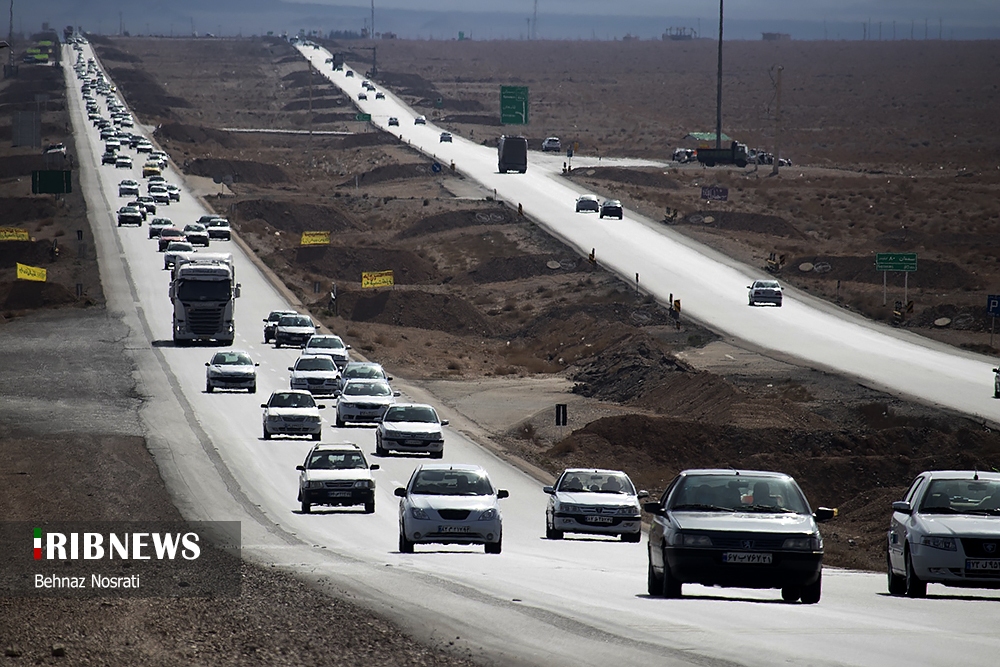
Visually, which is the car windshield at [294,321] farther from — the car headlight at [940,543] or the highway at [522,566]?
the car headlight at [940,543]

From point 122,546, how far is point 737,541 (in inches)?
441

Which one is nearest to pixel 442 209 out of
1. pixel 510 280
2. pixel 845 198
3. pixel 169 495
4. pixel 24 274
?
pixel 510 280

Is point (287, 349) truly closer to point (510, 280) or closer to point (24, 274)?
point (24, 274)

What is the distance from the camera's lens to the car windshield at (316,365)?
5256 centimetres

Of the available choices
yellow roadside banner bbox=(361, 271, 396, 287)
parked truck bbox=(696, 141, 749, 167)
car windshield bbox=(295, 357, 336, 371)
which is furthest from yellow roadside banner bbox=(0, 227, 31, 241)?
parked truck bbox=(696, 141, 749, 167)

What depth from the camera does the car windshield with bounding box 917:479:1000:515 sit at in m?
18.0

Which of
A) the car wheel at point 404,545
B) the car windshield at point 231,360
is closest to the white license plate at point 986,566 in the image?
the car wheel at point 404,545

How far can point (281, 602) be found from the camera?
16797mm

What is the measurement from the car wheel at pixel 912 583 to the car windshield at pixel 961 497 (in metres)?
0.75

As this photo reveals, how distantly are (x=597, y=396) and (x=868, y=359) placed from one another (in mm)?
11633

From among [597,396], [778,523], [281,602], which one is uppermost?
[778,523]

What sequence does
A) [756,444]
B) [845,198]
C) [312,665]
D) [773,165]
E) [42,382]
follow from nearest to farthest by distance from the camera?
[312,665]
[756,444]
[42,382]
[845,198]
[773,165]

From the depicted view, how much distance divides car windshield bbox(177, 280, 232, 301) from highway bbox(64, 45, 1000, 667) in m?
2.50

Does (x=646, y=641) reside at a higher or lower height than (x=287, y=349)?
higher
